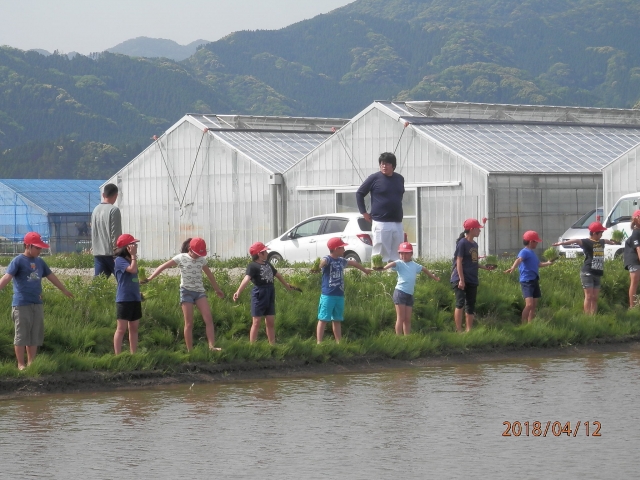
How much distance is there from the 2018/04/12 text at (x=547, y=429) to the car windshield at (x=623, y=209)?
18364 mm

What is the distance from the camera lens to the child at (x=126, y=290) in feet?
42.3

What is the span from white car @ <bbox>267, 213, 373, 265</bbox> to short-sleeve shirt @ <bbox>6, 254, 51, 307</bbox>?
1365 centimetres

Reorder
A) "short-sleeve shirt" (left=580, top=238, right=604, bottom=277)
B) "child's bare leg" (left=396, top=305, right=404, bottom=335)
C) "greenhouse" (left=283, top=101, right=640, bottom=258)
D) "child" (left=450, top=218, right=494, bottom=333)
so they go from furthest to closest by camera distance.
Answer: "greenhouse" (left=283, top=101, right=640, bottom=258)
"short-sleeve shirt" (left=580, top=238, right=604, bottom=277)
"child" (left=450, top=218, right=494, bottom=333)
"child's bare leg" (left=396, top=305, right=404, bottom=335)

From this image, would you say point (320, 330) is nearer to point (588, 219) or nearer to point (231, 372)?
point (231, 372)

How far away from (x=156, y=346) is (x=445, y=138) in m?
19.3

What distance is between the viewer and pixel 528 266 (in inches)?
643

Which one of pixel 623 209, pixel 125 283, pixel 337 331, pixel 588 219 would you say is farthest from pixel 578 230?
pixel 125 283

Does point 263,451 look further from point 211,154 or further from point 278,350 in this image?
point 211,154

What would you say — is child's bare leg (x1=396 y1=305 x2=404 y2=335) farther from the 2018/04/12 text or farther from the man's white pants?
the 2018/04/12 text

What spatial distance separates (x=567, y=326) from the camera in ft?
52.2

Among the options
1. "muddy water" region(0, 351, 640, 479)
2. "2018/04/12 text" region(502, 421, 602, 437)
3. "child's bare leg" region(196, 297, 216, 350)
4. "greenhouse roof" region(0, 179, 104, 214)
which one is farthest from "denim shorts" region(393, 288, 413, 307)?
"greenhouse roof" region(0, 179, 104, 214)

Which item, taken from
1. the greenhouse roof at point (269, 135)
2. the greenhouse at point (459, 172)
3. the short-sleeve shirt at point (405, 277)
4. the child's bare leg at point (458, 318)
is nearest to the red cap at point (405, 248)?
the short-sleeve shirt at point (405, 277)

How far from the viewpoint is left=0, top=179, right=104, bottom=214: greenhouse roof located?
55.0 meters

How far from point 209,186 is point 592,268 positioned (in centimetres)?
2090
